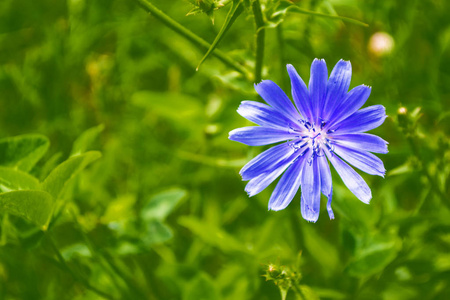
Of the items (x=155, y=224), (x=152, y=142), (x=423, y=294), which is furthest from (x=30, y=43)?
(x=423, y=294)

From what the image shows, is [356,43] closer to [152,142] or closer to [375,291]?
[152,142]

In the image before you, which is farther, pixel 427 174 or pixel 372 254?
pixel 372 254

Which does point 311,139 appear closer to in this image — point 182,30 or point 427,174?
point 427,174

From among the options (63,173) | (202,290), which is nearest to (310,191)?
(202,290)

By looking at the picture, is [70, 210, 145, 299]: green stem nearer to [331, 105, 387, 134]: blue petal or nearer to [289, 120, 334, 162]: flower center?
[289, 120, 334, 162]: flower center

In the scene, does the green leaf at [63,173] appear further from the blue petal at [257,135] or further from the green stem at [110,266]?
the blue petal at [257,135]

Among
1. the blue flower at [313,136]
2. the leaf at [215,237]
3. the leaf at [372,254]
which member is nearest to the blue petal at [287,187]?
the blue flower at [313,136]

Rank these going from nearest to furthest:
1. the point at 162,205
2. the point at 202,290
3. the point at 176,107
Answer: the point at 202,290
the point at 162,205
the point at 176,107
